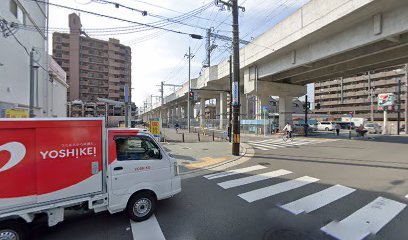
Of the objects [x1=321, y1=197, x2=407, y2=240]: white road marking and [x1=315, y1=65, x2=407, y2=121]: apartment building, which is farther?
[x1=315, y1=65, x2=407, y2=121]: apartment building

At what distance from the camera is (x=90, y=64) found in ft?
233

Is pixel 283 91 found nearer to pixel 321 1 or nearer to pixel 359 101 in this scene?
pixel 321 1

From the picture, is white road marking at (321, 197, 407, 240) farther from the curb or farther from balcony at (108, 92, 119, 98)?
balcony at (108, 92, 119, 98)

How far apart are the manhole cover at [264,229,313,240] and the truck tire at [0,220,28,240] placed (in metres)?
3.94

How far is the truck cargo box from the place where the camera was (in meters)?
3.17

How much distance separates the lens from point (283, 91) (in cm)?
2802

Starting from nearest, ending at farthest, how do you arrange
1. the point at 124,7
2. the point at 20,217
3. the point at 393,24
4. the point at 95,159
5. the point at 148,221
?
the point at 20,217 → the point at 95,159 → the point at 148,221 → the point at 124,7 → the point at 393,24

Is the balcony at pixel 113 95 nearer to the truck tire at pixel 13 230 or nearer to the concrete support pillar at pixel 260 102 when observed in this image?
the concrete support pillar at pixel 260 102

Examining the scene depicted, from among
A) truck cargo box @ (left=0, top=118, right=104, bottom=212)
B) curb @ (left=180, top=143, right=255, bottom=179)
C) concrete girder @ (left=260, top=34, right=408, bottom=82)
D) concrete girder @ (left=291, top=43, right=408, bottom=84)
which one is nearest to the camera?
truck cargo box @ (left=0, top=118, right=104, bottom=212)

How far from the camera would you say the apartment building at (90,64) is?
66.7 m

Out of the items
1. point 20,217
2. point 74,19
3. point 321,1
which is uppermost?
point 74,19

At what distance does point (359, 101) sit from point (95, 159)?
9137 centimetres

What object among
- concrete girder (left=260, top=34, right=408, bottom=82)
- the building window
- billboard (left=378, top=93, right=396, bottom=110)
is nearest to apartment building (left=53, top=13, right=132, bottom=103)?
the building window

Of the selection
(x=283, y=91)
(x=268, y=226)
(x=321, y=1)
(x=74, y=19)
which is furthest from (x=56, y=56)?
(x=268, y=226)
